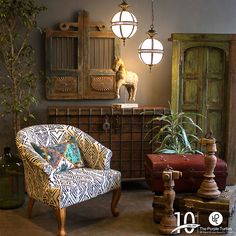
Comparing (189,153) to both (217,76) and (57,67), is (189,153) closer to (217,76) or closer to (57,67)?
(217,76)

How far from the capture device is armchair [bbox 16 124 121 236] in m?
3.06

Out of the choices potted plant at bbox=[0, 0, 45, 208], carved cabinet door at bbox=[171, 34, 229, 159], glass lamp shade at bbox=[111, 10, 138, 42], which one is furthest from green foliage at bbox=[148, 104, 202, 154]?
potted plant at bbox=[0, 0, 45, 208]

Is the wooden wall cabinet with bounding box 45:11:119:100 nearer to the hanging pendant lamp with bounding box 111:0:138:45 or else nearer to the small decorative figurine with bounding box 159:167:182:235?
the hanging pendant lamp with bounding box 111:0:138:45

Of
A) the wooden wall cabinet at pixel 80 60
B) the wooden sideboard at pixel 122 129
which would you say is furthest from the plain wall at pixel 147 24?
the wooden sideboard at pixel 122 129

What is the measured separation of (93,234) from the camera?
10.5 feet

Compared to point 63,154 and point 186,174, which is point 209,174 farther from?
point 63,154

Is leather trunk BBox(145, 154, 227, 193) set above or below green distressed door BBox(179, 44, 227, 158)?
below

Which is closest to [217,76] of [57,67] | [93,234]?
[57,67]

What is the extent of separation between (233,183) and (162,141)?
3.60ft

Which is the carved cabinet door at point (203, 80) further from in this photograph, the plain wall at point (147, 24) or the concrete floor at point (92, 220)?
the concrete floor at point (92, 220)

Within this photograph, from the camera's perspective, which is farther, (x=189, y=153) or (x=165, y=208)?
(x=189, y=153)

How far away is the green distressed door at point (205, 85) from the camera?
4465 millimetres

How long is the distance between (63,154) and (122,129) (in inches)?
37.6

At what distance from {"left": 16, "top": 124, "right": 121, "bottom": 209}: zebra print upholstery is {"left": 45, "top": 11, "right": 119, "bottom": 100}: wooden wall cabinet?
2.74 ft
